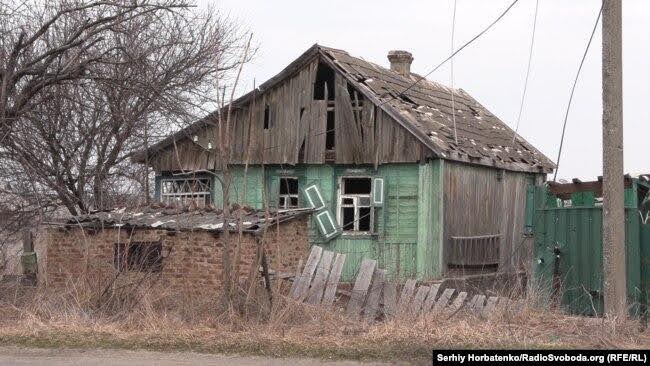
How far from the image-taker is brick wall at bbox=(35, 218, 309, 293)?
12961mm

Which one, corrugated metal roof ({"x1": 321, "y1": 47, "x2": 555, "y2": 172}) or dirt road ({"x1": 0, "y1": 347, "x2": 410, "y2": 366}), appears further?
corrugated metal roof ({"x1": 321, "y1": 47, "x2": 555, "y2": 172})

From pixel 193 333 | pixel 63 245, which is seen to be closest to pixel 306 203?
pixel 63 245

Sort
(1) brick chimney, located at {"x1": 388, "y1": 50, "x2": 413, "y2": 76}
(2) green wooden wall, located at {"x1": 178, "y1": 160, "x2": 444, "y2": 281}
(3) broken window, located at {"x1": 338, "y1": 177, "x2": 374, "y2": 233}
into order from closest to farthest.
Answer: (2) green wooden wall, located at {"x1": 178, "y1": 160, "x2": 444, "y2": 281}
(3) broken window, located at {"x1": 338, "y1": 177, "x2": 374, "y2": 233}
(1) brick chimney, located at {"x1": 388, "y1": 50, "x2": 413, "y2": 76}

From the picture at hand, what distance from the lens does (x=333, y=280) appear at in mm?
11148

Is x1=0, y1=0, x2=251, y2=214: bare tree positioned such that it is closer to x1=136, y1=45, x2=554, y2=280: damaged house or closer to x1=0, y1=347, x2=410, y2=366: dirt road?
x1=136, y1=45, x2=554, y2=280: damaged house

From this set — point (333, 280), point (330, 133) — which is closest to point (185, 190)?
point (330, 133)

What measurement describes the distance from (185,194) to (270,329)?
1155cm

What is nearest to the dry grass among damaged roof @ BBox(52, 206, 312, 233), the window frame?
damaged roof @ BBox(52, 206, 312, 233)

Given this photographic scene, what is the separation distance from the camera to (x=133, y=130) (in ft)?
62.2

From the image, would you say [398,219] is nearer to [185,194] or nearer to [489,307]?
[185,194]

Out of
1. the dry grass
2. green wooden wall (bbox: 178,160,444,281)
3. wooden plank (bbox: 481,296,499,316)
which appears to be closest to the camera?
the dry grass

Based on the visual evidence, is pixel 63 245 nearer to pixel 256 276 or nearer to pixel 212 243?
pixel 212 243

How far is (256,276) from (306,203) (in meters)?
8.39

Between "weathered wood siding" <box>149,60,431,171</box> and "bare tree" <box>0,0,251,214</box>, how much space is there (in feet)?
4.76
